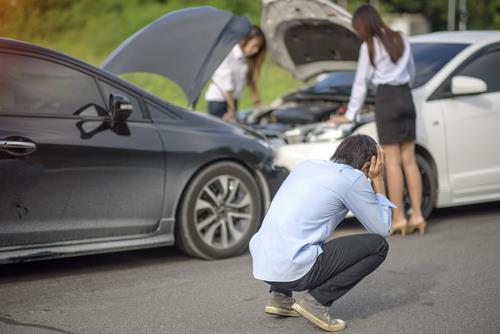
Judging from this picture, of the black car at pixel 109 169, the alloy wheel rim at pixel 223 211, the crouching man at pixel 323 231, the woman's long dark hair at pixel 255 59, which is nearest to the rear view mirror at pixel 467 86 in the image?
the black car at pixel 109 169

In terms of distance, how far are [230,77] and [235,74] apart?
0.39 ft

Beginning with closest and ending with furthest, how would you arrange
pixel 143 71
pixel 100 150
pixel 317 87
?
pixel 100 150 < pixel 143 71 < pixel 317 87

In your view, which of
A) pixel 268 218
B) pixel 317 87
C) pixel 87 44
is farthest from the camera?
pixel 87 44

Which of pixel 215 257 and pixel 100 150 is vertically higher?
pixel 100 150

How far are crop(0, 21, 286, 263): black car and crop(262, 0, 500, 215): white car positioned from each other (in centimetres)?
95

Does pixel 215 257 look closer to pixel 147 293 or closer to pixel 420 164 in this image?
pixel 147 293

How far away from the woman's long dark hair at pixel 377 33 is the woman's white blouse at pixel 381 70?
0.14 feet

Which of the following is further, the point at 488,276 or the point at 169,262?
the point at 169,262

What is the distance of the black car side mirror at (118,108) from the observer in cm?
642

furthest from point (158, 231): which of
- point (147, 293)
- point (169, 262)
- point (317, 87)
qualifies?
point (317, 87)

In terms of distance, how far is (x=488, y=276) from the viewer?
6316 mm

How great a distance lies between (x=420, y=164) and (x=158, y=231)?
2.65 m

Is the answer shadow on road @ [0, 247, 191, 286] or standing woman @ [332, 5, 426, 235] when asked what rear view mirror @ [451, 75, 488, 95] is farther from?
shadow on road @ [0, 247, 191, 286]

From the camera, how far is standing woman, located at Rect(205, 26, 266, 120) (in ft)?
31.8
